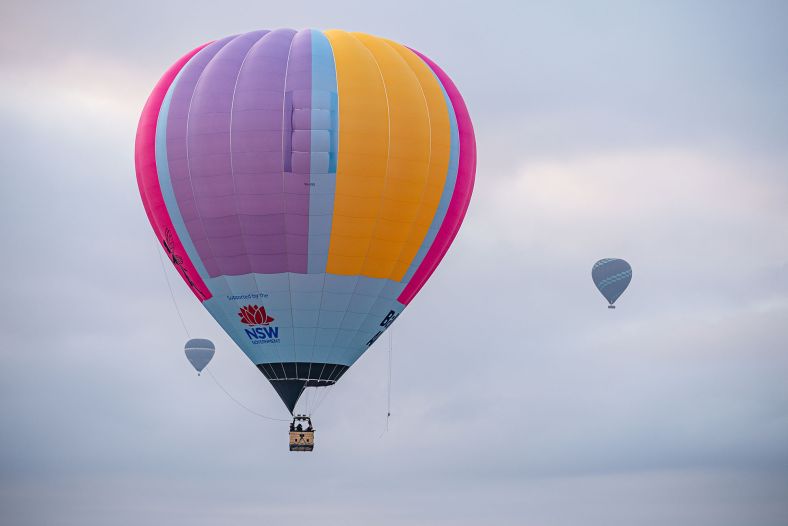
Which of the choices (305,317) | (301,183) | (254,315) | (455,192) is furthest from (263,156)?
(455,192)

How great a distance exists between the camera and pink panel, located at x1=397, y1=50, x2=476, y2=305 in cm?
4834

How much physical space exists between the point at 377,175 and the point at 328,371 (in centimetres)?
577

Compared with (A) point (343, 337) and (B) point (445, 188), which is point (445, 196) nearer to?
(B) point (445, 188)

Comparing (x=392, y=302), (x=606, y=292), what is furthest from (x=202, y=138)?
(x=606, y=292)

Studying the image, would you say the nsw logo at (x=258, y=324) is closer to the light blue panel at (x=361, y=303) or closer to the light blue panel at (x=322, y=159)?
the light blue panel at (x=322, y=159)

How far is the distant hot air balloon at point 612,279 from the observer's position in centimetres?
5884

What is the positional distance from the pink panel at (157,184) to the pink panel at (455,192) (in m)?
5.92

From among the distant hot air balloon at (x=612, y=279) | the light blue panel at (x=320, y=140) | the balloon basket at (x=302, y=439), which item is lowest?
the balloon basket at (x=302, y=439)

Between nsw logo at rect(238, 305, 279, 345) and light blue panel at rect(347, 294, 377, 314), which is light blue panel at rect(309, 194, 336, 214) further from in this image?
nsw logo at rect(238, 305, 279, 345)

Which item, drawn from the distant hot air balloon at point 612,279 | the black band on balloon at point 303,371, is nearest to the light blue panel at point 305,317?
the black band on balloon at point 303,371

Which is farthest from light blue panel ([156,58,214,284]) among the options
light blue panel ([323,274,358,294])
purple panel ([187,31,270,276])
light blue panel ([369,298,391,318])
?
light blue panel ([369,298,391,318])

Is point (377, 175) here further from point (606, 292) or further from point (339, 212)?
point (606, 292)

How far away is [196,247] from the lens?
47281 mm

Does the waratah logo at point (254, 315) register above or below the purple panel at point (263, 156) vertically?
below
